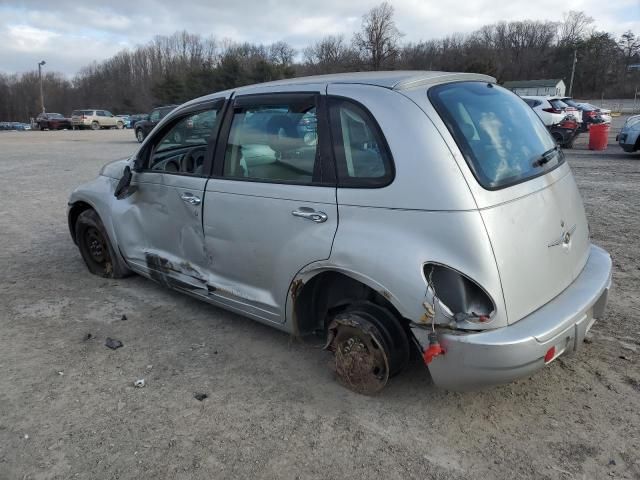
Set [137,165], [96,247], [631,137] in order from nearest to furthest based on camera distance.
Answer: [137,165], [96,247], [631,137]

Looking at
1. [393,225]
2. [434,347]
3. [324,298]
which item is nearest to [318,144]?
[393,225]

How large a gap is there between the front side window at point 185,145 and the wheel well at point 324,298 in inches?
48.4

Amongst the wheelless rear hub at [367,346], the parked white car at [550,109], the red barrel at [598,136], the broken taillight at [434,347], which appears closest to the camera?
the broken taillight at [434,347]

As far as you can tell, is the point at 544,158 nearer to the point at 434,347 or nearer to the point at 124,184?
the point at 434,347

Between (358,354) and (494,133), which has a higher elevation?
(494,133)

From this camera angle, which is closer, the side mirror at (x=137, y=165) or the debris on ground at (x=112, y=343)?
the debris on ground at (x=112, y=343)

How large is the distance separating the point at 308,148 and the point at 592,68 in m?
95.5

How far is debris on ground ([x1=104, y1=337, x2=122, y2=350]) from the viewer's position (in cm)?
364

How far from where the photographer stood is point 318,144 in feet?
9.62

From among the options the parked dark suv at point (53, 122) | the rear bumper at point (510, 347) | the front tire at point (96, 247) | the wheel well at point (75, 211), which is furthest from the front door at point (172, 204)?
the parked dark suv at point (53, 122)

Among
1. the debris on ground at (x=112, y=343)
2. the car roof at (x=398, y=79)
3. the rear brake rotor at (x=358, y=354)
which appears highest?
the car roof at (x=398, y=79)

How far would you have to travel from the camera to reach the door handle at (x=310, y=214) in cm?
282

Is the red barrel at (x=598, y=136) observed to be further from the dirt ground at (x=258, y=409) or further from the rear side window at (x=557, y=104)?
the dirt ground at (x=258, y=409)

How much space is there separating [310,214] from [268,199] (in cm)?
37
